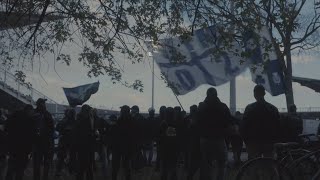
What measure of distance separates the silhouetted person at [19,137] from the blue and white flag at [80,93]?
299 inches

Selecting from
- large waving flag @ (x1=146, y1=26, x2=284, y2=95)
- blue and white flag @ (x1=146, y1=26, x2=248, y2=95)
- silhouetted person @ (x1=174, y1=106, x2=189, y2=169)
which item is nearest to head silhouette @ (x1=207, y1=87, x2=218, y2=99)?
silhouetted person @ (x1=174, y1=106, x2=189, y2=169)

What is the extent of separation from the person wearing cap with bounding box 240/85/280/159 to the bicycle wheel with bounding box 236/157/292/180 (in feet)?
5.37

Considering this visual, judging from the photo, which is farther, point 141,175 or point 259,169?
point 141,175

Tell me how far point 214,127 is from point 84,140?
9.31 feet

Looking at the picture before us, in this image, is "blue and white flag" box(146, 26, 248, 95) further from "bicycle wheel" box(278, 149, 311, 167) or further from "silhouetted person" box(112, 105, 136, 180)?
"bicycle wheel" box(278, 149, 311, 167)

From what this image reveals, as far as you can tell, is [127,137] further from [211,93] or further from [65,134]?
[65,134]

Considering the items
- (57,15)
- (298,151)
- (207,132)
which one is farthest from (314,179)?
(57,15)

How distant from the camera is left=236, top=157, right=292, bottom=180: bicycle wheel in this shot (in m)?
8.44

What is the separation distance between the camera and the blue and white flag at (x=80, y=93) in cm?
1986

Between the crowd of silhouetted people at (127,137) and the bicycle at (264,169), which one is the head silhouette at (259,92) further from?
the bicycle at (264,169)

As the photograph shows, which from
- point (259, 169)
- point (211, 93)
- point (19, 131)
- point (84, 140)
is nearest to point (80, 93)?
point (84, 140)

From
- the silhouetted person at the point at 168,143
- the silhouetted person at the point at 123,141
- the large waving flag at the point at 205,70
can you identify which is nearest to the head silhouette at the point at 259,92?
the silhouetted person at the point at 168,143

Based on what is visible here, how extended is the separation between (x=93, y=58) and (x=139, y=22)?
148cm

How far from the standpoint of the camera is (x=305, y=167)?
8.62 metres
